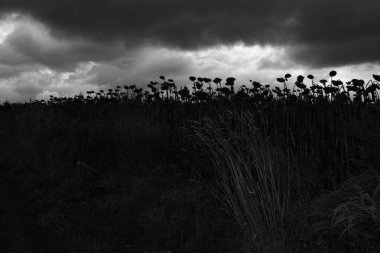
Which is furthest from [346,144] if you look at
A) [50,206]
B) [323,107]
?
[50,206]

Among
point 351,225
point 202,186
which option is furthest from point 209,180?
point 351,225

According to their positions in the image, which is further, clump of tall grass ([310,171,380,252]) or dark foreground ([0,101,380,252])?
dark foreground ([0,101,380,252])

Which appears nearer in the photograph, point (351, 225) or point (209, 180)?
point (351, 225)

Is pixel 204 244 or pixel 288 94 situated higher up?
pixel 288 94

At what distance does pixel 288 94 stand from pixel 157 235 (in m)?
3.94

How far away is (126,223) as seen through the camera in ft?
17.6

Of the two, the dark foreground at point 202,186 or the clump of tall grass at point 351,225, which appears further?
the dark foreground at point 202,186

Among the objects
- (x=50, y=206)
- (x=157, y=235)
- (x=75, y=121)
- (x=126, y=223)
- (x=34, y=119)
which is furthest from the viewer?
(x=34, y=119)

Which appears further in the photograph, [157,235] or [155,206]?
[155,206]

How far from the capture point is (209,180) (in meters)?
6.06

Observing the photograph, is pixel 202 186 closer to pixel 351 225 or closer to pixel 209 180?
pixel 209 180

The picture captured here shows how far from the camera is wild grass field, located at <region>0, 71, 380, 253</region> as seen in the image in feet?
13.5

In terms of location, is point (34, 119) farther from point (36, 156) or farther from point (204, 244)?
point (204, 244)

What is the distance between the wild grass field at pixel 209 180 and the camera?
4.10 meters
